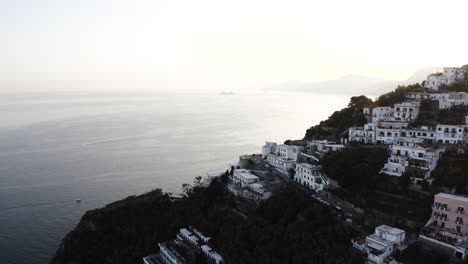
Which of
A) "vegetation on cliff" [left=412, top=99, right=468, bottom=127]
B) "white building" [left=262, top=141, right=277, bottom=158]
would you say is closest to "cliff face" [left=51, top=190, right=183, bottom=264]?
"white building" [left=262, top=141, right=277, bottom=158]

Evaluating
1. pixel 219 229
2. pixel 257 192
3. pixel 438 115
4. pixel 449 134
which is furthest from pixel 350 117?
pixel 219 229

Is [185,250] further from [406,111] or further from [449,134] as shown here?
[406,111]

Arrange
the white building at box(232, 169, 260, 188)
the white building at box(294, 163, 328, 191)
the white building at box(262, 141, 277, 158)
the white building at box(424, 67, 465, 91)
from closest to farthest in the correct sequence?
1. the white building at box(294, 163, 328, 191)
2. the white building at box(232, 169, 260, 188)
3. the white building at box(262, 141, 277, 158)
4. the white building at box(424, 67, 465, 91)

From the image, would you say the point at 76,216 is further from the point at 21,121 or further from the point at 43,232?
the point at 21,121

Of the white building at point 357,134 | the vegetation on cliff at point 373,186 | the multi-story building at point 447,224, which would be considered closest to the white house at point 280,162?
the vegetation on cliff at point 373,186

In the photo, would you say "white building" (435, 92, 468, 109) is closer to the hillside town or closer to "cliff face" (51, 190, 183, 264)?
the hillside town

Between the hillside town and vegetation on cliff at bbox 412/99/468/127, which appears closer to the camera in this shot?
the hillside town
